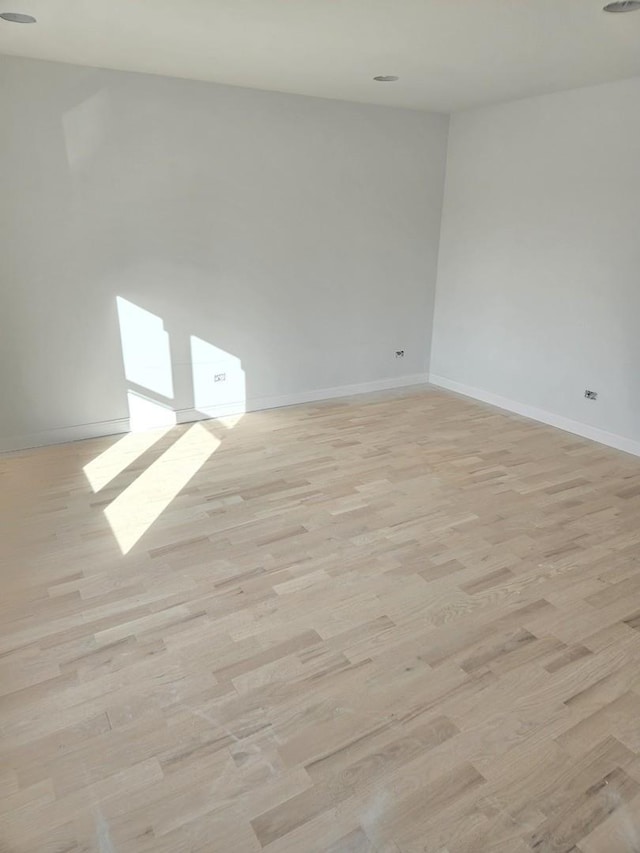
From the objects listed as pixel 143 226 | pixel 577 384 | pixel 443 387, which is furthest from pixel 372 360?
pixel 143 226

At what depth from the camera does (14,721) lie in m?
1.89

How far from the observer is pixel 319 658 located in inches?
85.2

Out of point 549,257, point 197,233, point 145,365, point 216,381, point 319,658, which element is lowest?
point 319,658

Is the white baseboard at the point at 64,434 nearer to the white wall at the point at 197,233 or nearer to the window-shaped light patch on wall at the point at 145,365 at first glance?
the white wall at the point at 197,233

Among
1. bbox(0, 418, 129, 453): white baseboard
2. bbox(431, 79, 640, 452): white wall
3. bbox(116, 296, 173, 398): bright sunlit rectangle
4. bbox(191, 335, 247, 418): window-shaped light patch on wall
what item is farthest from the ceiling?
bbox(0, 418, 129, 453): white baseboard

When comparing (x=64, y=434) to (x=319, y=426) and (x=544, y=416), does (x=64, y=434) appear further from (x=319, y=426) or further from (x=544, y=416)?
(x=544, y=416)

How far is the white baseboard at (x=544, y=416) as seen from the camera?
4.19 metres

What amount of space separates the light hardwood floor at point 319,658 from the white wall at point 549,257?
936 mm

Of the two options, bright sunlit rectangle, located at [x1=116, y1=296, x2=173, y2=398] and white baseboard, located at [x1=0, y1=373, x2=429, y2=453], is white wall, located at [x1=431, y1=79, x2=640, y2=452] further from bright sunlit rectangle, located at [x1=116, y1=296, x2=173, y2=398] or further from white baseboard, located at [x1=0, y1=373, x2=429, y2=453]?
bright sunlit rectangle, located at [x1=116, y1=296, x2=173, y2=398]

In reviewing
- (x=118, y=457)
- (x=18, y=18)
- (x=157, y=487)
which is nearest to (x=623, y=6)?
(x=18, y=18)

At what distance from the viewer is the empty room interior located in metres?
1.73

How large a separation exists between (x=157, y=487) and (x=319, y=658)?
178 cm

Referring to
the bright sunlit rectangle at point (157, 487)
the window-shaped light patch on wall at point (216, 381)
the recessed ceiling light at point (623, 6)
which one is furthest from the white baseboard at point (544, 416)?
the recessed ceiling light at point (623, 6)

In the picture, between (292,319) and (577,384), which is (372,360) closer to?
(292,319)
